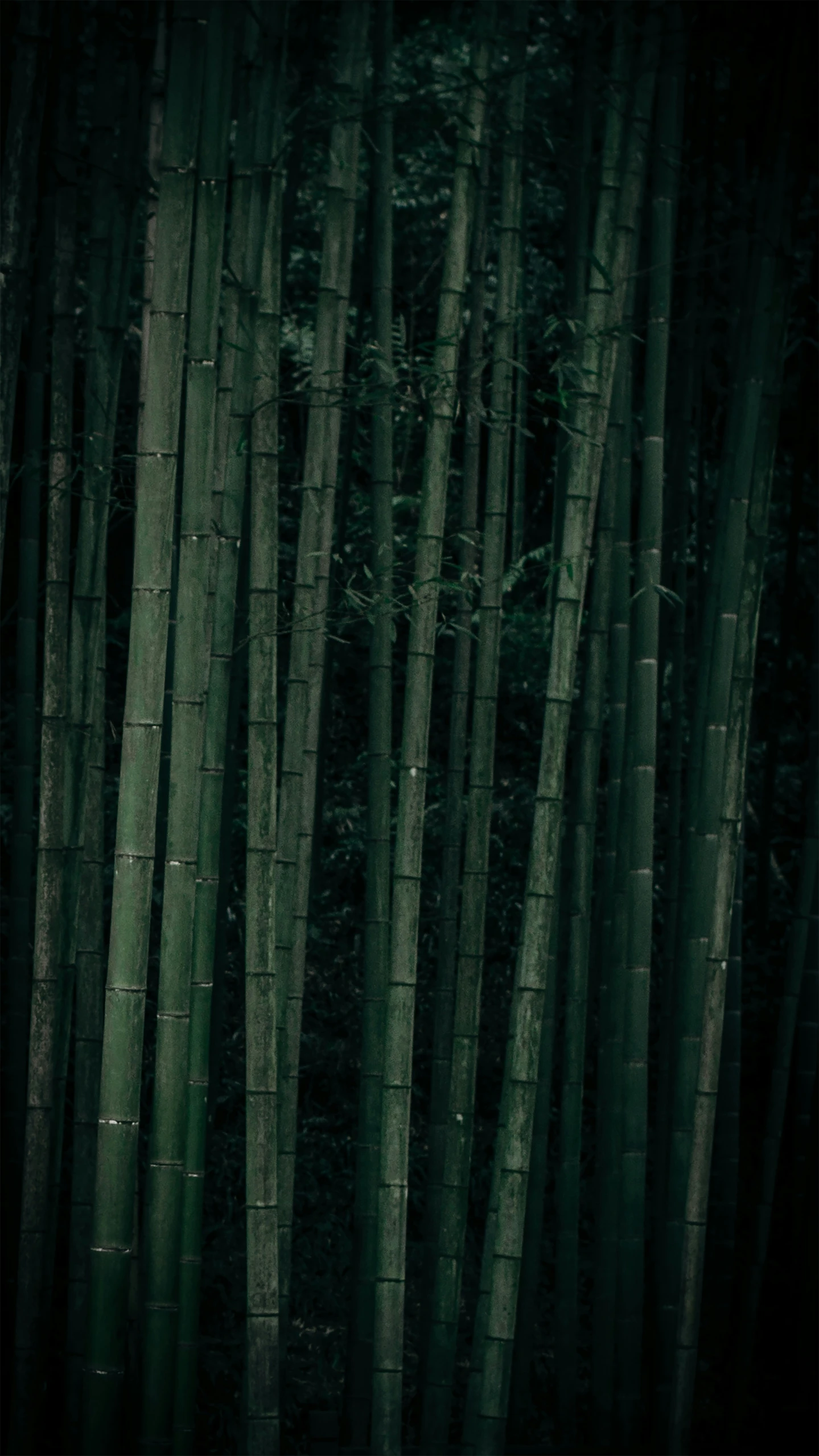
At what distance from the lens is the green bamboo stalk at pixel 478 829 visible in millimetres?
3080

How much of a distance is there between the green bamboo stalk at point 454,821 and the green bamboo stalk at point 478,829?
9.4 inches

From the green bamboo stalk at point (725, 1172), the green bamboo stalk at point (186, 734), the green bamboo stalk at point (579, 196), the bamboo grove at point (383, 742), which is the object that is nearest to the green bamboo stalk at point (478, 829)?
the bamboo grove at point (383, 742)

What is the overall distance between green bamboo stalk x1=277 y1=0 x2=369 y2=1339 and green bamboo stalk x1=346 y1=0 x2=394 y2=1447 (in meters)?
0.13

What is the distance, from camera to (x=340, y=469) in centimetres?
522

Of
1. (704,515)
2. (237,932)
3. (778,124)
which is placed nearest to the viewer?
(778,124)

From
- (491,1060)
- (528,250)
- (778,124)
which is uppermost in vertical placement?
(528,250)

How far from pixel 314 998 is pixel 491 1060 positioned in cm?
Answer: 71

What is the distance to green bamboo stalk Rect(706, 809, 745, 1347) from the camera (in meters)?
3.88

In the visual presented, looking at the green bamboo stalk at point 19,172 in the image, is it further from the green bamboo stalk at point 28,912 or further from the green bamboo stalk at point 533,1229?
the green bamboo stalk at point 533,1229

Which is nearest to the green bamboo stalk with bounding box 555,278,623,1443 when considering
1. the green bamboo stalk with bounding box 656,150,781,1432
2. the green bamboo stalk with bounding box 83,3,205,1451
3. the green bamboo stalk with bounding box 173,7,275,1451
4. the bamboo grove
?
the bamboo grove

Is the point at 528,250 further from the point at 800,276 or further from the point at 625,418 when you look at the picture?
the point at 625,418

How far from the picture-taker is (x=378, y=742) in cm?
324

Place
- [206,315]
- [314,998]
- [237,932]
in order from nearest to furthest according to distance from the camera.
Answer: [206,315] → [237,932] → [314,998]

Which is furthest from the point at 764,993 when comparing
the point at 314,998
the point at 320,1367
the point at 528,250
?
the point at 528,250
